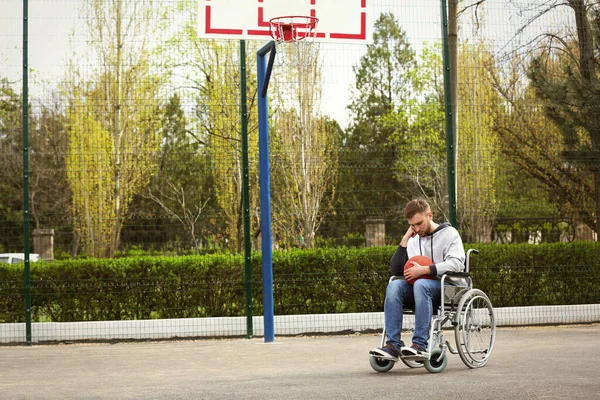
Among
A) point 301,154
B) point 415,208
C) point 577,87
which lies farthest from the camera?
point 577,87

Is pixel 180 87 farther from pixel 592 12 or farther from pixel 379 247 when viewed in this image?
pixel 592 12

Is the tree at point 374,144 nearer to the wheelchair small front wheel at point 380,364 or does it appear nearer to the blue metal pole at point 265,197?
the blue metal pole at point 265,197

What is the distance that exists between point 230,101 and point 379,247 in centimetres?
243

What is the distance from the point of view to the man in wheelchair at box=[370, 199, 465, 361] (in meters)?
6.90

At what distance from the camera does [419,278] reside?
7121 mm

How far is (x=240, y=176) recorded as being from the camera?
35.7 ft

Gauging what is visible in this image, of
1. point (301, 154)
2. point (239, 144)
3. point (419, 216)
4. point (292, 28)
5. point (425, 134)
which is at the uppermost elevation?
point (292, 28)

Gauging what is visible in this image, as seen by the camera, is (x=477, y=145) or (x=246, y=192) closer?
(x=246, y=192)

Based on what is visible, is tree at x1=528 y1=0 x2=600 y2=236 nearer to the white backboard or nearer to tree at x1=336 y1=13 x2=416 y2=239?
tree at x1=336 y1=13 x2=416 y2=239

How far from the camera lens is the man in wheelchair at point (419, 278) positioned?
6.90 meters

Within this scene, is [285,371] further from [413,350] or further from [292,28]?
[292,28]

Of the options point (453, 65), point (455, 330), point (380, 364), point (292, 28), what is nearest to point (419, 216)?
point (455, 330)

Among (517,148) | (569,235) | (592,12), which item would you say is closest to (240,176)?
(517,148)

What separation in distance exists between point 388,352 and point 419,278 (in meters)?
0.62
